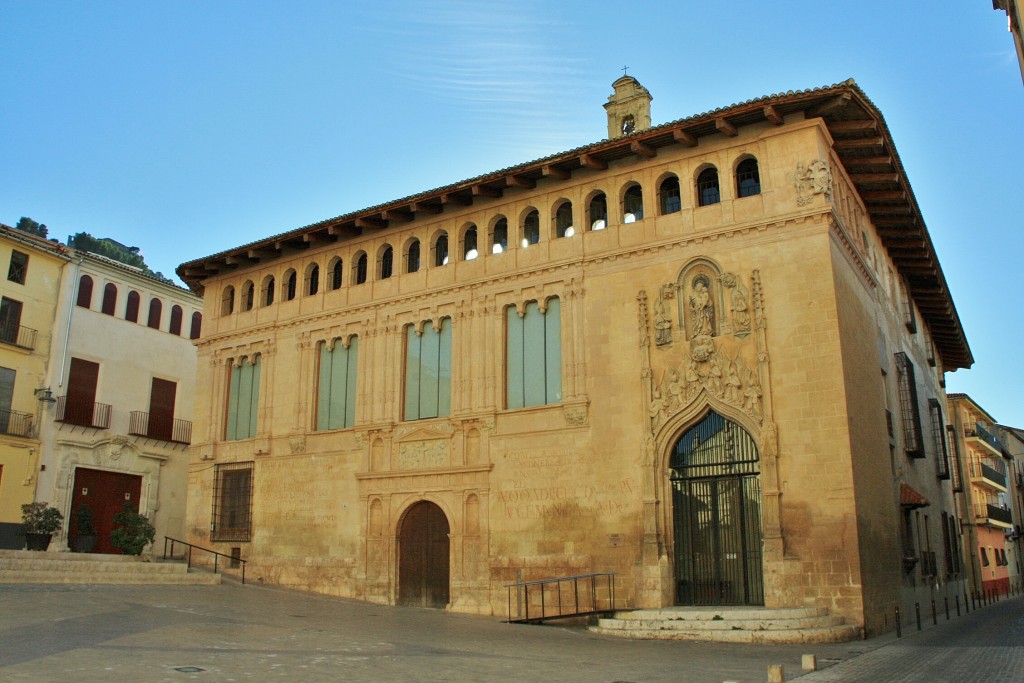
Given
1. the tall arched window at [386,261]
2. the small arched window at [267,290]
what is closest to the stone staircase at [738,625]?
the tall arched window at [386,261]

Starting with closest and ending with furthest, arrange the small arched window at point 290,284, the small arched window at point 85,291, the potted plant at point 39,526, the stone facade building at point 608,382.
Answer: the stone facade building at point 608,382 → the potted plant at point 39,526 → the small arched window at point 290,284 → the small arched window at point 85,291

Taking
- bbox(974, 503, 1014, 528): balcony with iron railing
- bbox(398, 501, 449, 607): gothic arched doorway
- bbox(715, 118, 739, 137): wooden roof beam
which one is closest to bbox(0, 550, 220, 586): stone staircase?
bbox(398, 501, 449, 607): gothic arched doorway

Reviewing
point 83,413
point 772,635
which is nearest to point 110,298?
point 83,413

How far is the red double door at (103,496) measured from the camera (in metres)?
32.0

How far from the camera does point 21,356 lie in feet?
101

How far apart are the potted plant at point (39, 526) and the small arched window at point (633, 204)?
59.1 ft

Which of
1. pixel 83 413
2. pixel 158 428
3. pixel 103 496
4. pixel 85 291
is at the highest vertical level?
pixel 85 291

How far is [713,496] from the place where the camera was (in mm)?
20062

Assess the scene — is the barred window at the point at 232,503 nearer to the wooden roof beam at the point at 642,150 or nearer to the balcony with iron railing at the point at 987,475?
the wooden roof beam at the point at 642,150

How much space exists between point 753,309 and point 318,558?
14430 mm

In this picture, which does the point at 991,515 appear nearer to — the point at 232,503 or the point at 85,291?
the point at 232,503

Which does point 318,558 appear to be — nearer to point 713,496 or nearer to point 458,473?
point 458,473

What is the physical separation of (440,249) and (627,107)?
778cm

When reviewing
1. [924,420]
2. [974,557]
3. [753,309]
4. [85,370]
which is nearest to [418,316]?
[753,309]
